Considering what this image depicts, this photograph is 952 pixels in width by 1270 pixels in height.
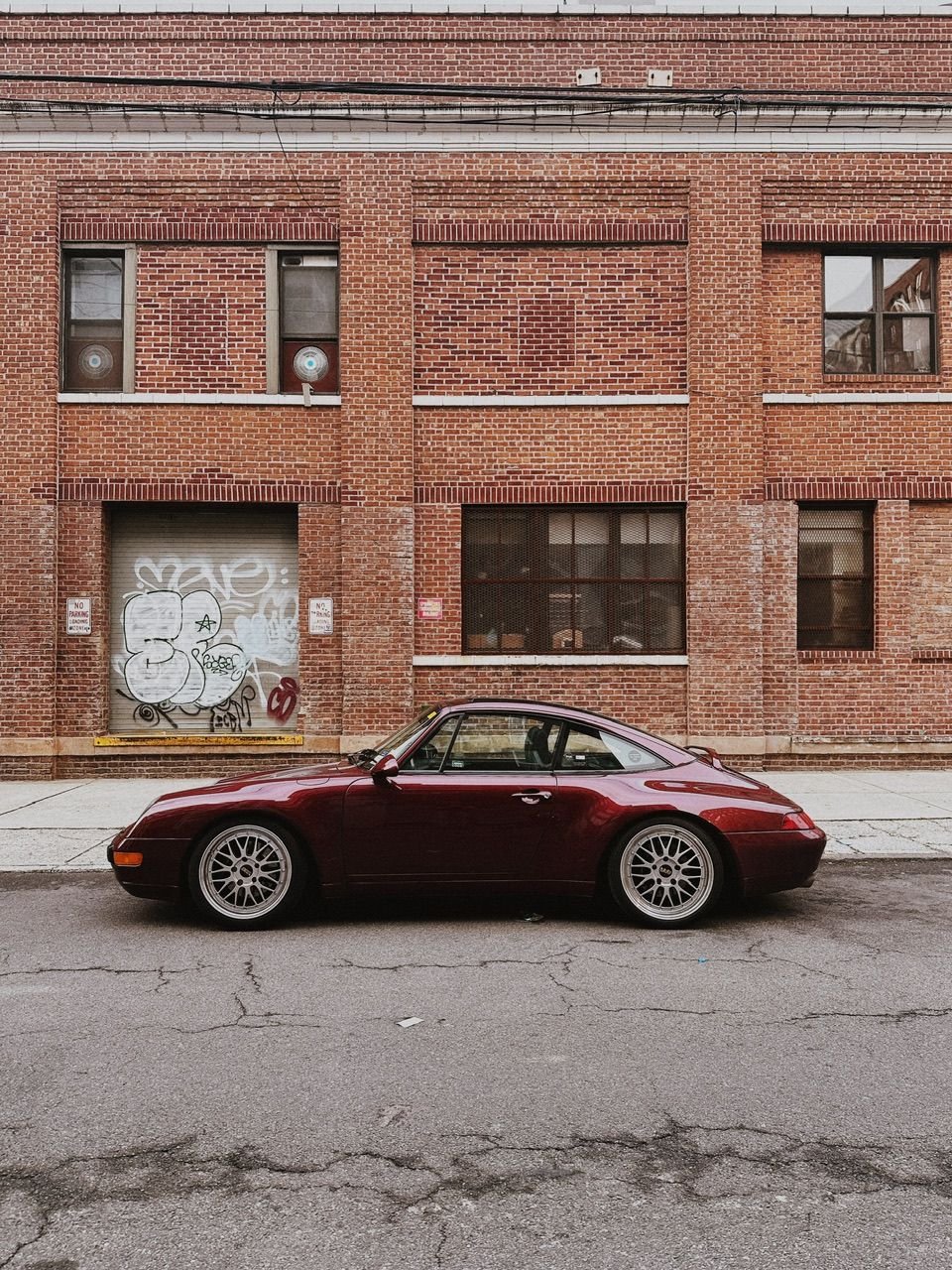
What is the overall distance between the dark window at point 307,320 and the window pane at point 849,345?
6563 mm

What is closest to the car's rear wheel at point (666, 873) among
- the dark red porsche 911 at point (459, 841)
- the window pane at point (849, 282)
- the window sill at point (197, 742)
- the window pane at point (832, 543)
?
the dark red porsche 911 at point (459, 841)

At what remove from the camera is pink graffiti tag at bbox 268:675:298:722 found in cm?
1304

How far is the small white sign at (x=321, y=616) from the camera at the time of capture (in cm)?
1288

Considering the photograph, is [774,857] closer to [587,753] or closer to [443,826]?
[587,753]

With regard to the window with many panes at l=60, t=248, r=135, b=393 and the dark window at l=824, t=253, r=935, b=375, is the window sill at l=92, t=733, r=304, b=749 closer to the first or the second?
the window with many panes at l=60, t=248, r=135, b=393

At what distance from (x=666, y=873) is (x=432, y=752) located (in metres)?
1.63

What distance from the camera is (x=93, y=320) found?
42.9ft

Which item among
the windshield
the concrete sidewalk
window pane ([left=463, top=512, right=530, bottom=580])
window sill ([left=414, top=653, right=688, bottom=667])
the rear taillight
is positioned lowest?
the concrete sidewalk

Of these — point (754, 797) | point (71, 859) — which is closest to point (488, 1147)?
point (754, 797)

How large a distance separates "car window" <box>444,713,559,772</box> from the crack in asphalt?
3.02 meters

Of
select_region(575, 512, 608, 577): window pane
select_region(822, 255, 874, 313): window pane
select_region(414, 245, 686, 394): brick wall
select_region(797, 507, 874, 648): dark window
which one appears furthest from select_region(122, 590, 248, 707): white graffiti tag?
select_region(822, 255, 874, 313): window pane

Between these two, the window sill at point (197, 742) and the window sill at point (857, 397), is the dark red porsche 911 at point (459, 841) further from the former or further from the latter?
the window sill at point (857, 397)

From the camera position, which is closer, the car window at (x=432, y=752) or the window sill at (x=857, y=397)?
the car window at (x=432, y=752)

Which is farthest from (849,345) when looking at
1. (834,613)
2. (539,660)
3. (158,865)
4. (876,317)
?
(158,865)
